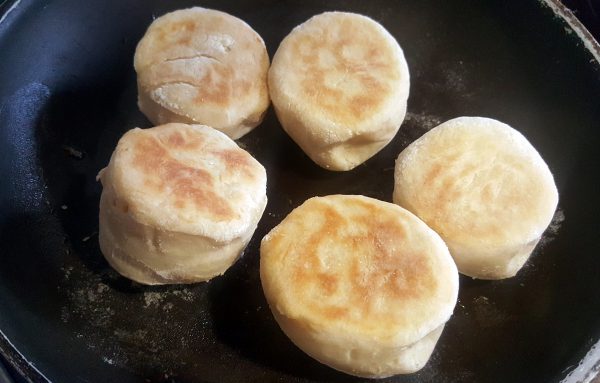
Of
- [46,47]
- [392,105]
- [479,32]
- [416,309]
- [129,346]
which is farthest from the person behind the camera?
[479,32]

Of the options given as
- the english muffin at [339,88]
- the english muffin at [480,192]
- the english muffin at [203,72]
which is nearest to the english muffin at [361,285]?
the english muffin at [480,192]

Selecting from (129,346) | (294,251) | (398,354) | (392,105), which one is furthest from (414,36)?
(129,346)

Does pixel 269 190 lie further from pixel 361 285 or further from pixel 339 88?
pixel 361 285

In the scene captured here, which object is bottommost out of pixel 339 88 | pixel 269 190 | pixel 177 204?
pixel 269 190

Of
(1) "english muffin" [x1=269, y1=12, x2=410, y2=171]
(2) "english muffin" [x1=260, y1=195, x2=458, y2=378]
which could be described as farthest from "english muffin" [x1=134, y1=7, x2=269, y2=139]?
(2) "english muffin" [x1=260, y1=195, x2=458, y2=378]

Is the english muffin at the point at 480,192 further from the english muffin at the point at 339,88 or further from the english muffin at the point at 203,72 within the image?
the english muffin at the point at 203,72

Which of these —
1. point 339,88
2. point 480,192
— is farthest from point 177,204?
point 480,192

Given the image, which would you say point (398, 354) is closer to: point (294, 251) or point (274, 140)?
point (294, 251)
